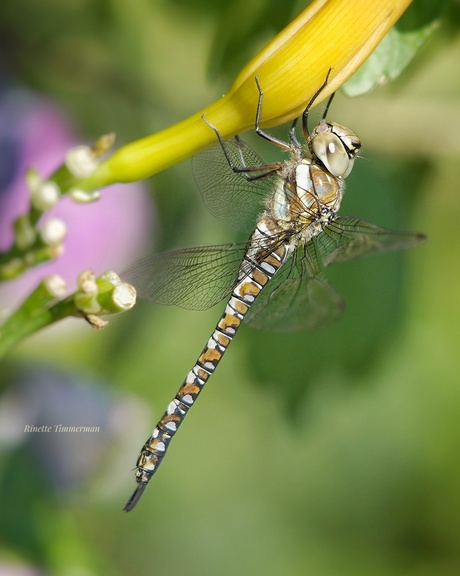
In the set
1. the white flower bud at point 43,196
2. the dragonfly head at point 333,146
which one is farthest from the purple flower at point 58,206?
the white flower bud at point 43,196

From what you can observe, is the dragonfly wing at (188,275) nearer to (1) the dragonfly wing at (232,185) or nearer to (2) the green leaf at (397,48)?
(1) the dragonfly wing at (232,185)

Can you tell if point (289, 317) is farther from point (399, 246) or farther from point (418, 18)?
A: point (418, 18)

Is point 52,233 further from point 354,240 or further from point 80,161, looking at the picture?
point 354,240

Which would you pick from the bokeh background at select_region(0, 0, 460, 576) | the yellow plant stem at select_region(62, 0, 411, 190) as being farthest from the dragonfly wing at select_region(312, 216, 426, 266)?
the yellow plant stem at select_region(62, 0, 411, 190)

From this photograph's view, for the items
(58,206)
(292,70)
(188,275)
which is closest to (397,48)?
(292,70)

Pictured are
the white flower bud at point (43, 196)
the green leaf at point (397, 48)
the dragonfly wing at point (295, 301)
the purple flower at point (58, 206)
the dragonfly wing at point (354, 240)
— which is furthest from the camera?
the purple flower at point (58, 206)

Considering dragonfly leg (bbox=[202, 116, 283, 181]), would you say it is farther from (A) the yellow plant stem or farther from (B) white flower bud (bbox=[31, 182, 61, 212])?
(B) white flower bud (bbox=[31, 182, 61, 212])
